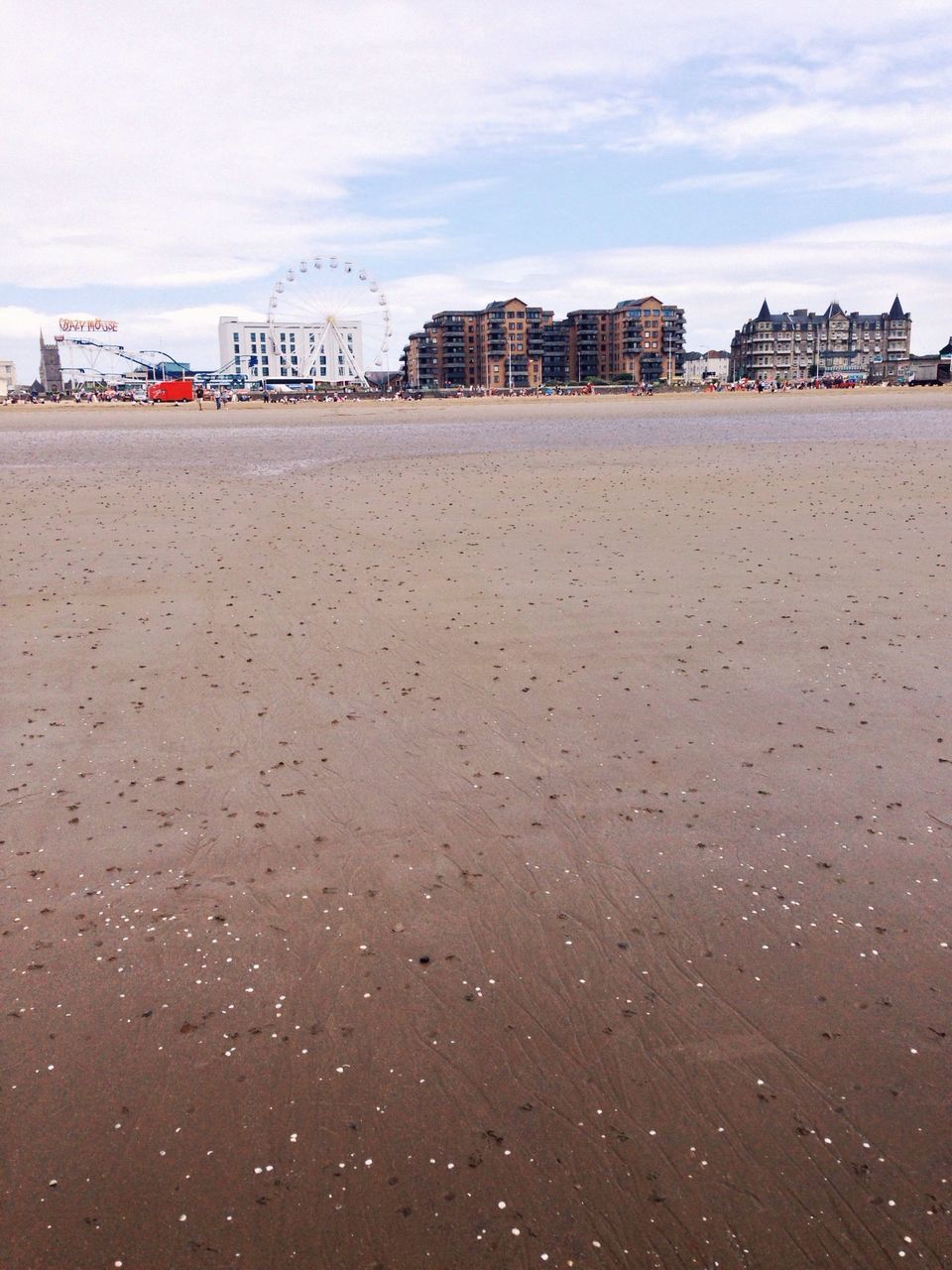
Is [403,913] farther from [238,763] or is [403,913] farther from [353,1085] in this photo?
[238,763]

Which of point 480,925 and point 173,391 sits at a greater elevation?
point 173,391

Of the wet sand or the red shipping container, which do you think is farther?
the red shipping container

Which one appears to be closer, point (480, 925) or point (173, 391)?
point (480, 925)

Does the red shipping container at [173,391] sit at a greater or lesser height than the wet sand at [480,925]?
greater

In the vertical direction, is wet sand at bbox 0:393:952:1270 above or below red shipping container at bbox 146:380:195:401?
below

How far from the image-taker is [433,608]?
12.1 meters

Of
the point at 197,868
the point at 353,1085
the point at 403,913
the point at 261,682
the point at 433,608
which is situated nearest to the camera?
the point at 353,1085

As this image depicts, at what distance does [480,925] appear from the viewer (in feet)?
18.0

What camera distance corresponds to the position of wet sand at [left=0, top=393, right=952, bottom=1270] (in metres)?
3.74

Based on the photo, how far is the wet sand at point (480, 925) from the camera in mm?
3742

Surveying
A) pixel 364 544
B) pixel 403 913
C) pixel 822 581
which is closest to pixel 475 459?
pixel 364 544

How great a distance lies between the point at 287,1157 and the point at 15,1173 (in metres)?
1.03

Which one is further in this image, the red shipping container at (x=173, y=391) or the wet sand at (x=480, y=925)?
the red shipping container at (x=173, y=391)

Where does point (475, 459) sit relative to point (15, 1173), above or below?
above
